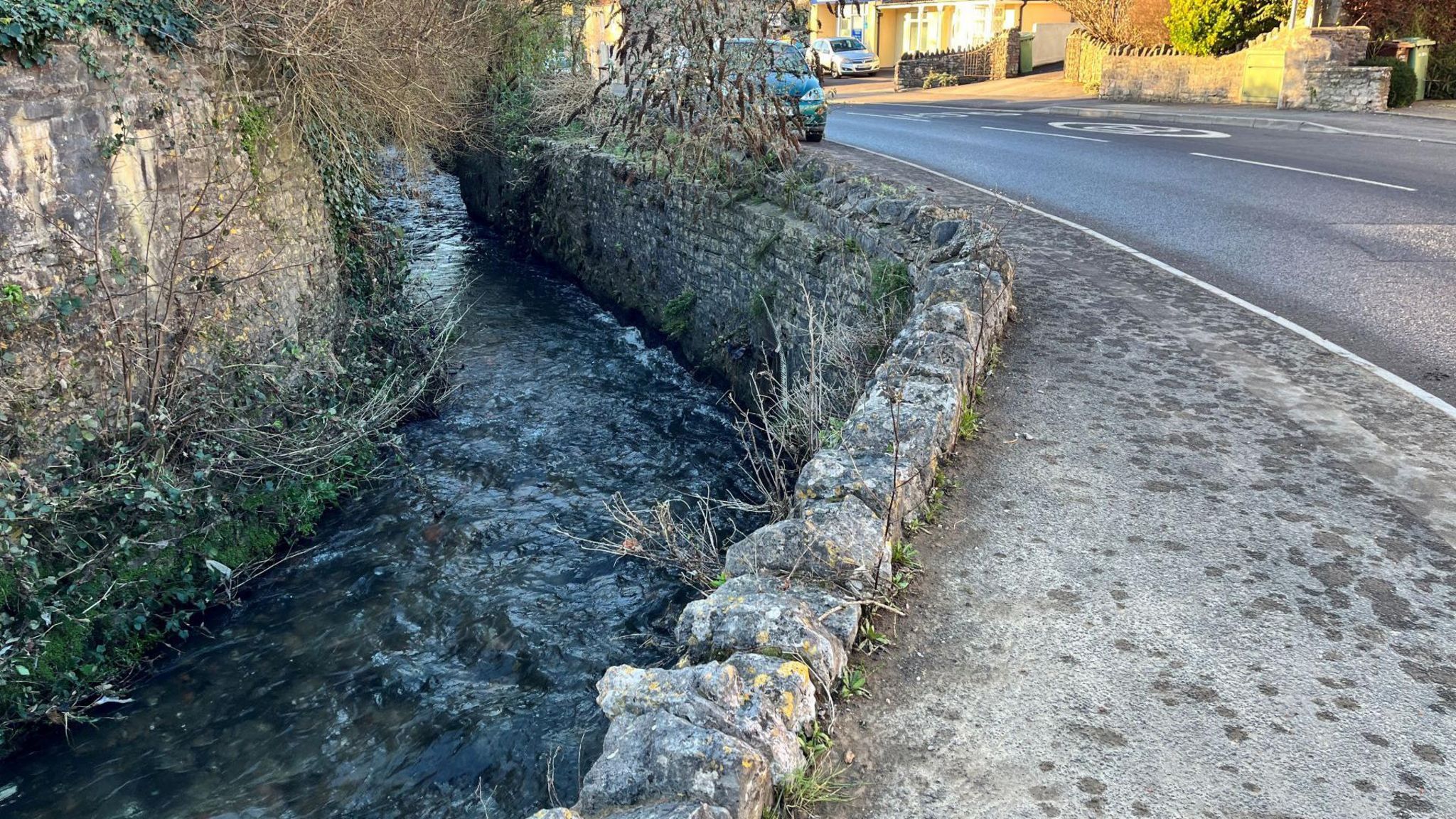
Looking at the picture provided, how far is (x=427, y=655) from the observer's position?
6875mm

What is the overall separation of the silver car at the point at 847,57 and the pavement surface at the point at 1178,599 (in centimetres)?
3887

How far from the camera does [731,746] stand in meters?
3.13

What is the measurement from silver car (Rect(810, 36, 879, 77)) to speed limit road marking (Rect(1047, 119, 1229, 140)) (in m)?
22.0

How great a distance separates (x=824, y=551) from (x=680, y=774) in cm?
137

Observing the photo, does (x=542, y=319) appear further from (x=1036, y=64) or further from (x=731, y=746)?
(x=1036, y=64)

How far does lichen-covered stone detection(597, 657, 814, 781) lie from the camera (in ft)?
10.9

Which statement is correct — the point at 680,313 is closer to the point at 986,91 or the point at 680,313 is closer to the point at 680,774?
the point at 680,774

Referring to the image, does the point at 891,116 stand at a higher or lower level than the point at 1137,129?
higher

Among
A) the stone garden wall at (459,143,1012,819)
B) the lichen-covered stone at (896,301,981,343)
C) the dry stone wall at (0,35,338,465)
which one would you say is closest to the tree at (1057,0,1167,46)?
the stone garden wall at (459,143,1012,819)

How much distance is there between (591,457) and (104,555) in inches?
175

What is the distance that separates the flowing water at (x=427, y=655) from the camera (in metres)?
5.69

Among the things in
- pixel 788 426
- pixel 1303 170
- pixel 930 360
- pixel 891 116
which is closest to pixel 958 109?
pixel 891 116

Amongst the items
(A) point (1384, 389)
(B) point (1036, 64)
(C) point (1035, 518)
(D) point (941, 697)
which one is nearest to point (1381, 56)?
(B) point (1036, 64)

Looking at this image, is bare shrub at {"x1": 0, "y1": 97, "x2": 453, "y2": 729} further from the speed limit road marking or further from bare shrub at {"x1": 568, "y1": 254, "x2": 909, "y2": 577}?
the speed limit road marking
